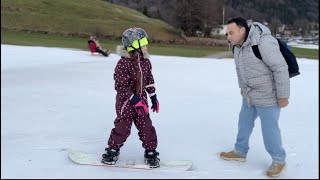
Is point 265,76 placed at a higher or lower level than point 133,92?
higher

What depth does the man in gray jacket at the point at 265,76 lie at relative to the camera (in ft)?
10.2

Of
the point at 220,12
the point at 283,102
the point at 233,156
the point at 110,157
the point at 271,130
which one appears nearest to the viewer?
the point at 283,102

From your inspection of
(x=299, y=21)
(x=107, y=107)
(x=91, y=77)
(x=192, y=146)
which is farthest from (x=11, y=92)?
(x=299, y=21)

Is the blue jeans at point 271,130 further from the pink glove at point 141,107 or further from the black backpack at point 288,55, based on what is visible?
the pink glove at point 141,107

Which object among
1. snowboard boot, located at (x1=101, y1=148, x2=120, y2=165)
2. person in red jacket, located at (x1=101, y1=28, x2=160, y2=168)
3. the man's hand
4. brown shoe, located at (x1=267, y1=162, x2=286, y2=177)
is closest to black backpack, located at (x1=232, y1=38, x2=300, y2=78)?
the man's hand

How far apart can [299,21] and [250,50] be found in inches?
37.6

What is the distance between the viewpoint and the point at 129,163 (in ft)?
11.3

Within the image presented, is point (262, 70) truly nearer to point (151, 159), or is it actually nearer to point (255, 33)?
point (255, 33)

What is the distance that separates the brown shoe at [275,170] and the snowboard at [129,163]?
571mm

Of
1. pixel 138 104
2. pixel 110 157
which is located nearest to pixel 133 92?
pixel 138 104

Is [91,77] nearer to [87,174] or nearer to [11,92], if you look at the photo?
[11,92]

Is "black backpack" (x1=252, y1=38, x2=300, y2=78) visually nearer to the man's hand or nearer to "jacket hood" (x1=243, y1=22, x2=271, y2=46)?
"jacket hood" (x1=243, y1=22, x2=271, y2=46)

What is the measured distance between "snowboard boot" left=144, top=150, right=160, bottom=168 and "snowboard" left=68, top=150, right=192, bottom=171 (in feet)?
0.09

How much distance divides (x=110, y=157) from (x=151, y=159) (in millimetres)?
302
